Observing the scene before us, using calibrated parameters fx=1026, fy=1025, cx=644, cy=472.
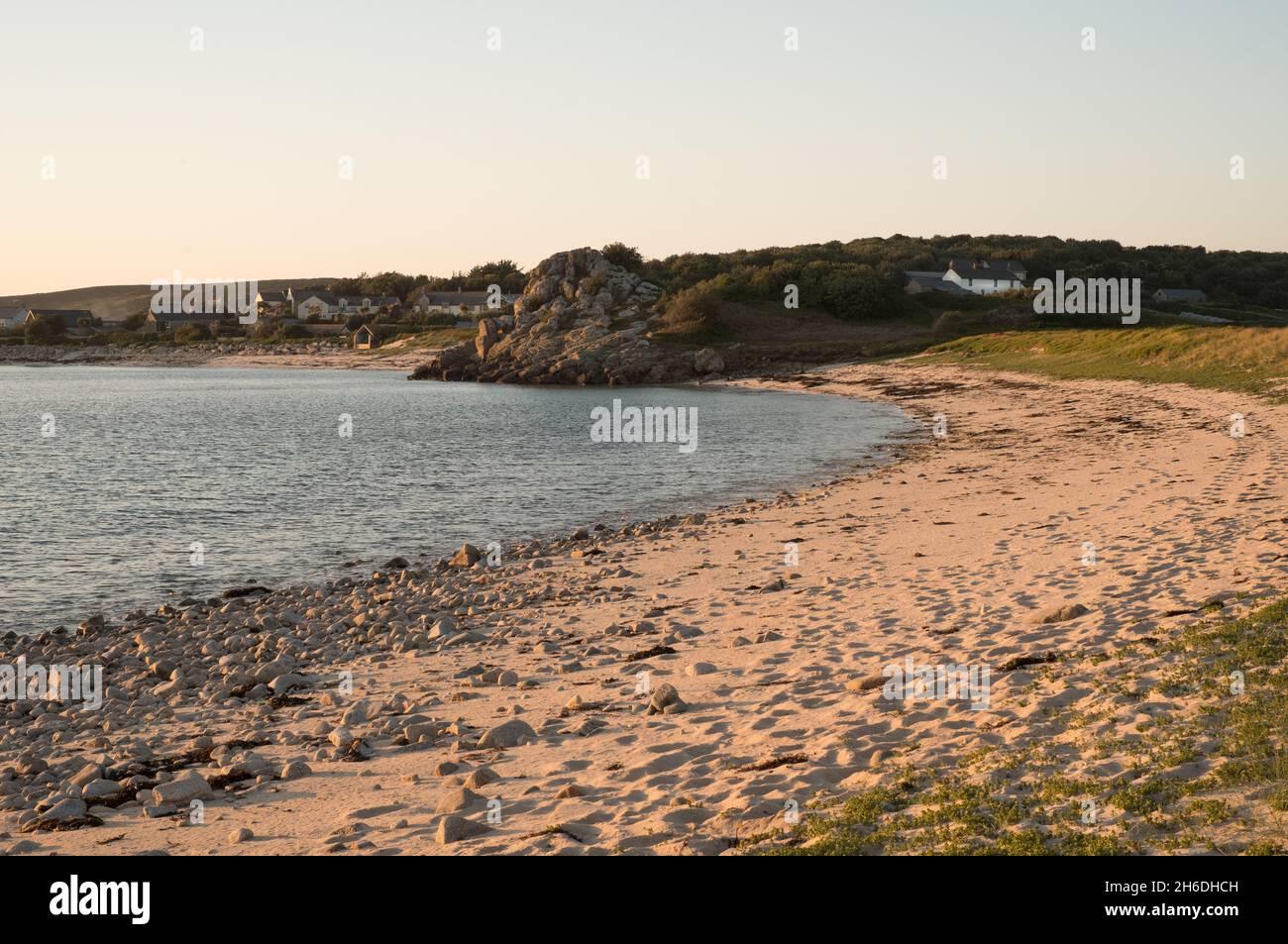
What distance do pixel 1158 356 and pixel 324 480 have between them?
140ft

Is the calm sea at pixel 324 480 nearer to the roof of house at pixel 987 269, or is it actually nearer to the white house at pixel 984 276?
the white house at pixel 984 276

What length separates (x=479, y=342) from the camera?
367 feet

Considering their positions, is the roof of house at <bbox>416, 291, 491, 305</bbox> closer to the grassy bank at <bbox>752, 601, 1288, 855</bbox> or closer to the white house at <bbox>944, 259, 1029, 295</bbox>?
the white house at <bbox>944, 259, 1029, 295</bbox>

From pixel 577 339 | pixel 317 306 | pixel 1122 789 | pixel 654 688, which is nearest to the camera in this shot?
pixel 1122 789

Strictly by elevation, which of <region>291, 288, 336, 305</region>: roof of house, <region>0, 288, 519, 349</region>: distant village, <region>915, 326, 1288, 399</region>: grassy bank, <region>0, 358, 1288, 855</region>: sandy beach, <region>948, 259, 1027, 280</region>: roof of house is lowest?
<region>0, 358, 1288, 855</region>: sandy beach

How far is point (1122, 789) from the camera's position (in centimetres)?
701

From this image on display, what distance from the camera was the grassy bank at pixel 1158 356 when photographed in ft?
142

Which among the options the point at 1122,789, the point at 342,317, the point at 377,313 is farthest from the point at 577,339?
the point at 1122,789

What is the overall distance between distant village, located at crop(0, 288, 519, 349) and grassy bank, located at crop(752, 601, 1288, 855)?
146435mm

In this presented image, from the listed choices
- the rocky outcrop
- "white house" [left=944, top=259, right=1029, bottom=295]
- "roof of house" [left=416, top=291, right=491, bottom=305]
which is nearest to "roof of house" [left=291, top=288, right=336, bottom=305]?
"roof of house" [left=416, top=291, right=491, bottom=305]

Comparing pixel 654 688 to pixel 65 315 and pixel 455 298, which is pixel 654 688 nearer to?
pixel 455 298

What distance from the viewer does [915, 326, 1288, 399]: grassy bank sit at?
142 ft
